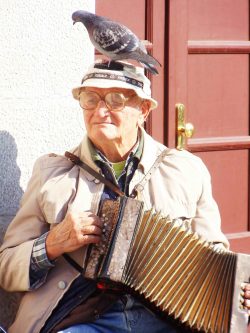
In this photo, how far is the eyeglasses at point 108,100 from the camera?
3436 mm

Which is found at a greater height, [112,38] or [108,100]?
[112,38]

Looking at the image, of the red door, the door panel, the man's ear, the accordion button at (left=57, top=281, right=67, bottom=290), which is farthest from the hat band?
the door panel

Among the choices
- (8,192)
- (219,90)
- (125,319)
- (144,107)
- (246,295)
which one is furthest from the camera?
(219,90)

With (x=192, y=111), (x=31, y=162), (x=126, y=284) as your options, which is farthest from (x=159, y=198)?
(x=192, y=111)

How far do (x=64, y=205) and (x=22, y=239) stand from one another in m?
0.21

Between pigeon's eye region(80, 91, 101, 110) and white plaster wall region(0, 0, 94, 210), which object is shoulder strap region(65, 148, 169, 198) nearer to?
pigeon's eye region(80, 91, 101, 110)

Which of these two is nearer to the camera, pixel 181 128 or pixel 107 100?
pixel 107 100

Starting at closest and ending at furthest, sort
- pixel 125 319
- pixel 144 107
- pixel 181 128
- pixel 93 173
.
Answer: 1. pixel 125 319
2. pixel 93 173
3. pixel 144 107
4. pixel 181 128

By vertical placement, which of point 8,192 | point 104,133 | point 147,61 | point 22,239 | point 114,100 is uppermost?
point 147,61

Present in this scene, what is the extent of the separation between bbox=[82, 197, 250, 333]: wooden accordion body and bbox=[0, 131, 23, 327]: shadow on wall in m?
0.77

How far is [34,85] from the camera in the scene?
396 centimetres

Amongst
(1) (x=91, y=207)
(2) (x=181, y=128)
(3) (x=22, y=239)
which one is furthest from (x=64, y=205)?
(2) (x=181, y=128)

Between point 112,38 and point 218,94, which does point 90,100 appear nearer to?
point 112,38

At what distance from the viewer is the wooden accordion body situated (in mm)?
3193
